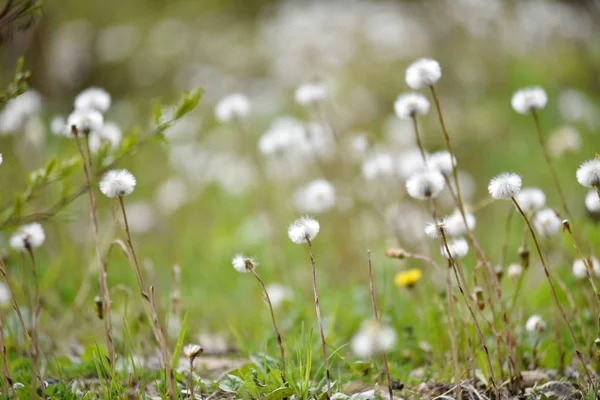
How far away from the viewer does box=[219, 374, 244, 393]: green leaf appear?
1.78 m

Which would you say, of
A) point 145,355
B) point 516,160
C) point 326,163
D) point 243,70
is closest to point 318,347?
point 145,355

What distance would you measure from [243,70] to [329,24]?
1.76 metres

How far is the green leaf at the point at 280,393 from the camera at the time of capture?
1.67 m

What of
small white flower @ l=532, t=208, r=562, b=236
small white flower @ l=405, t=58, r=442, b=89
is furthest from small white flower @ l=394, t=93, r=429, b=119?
small white flower @ l=532, t=208, r=562, b=236

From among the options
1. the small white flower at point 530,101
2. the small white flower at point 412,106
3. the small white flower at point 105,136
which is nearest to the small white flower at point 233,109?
the small white flower at point 105,136

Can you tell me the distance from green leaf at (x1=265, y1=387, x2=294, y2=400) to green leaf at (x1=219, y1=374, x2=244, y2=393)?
0.40ft

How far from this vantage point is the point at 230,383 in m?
1.80

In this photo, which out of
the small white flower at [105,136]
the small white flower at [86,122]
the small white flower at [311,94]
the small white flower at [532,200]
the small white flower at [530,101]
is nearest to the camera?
the small white flower at [86,122]

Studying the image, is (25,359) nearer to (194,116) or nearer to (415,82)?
(415,82)

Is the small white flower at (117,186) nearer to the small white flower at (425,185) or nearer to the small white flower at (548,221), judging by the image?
the small white flower at (425,185)

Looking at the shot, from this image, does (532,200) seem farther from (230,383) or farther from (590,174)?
(230,383)

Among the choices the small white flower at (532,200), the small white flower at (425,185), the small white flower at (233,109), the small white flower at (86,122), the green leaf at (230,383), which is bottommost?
the green leaf at (230,383)

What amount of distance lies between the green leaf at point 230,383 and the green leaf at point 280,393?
0.12 meters

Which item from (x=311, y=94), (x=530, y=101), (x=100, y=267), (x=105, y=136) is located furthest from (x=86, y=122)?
(x=530, y=101)
